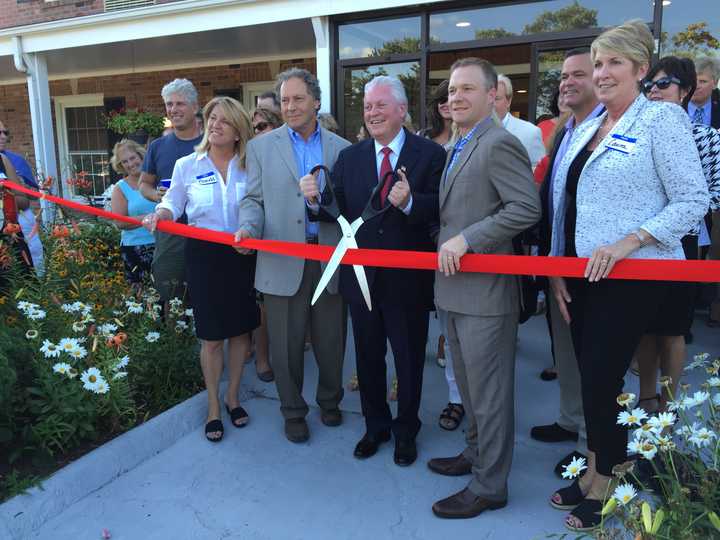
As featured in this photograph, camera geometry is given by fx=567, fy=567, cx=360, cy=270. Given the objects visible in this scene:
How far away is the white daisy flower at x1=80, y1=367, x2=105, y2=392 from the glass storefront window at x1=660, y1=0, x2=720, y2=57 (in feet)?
21.0

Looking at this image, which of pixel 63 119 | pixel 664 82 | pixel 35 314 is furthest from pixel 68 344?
pixel 63 119

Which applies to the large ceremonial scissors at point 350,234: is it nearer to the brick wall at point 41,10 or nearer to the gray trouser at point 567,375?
the gray trouser at point 567,375

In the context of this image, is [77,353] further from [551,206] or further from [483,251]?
[551,206]

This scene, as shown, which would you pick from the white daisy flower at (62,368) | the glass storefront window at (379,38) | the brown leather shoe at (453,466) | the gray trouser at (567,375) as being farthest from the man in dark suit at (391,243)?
the glass storefront window at (379,38)

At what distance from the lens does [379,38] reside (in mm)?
7816

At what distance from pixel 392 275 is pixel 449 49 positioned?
5235mm

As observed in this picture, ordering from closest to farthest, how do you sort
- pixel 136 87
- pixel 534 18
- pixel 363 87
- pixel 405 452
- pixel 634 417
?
pixel 634 417
pixel 405 452
pixel 534 18
pixel 363 87
pixel 136 87

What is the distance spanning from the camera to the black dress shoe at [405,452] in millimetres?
3184

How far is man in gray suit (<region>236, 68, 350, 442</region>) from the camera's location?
3.37m

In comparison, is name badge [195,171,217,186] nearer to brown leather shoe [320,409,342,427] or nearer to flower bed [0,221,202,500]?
flower bed [0,221,202,500]

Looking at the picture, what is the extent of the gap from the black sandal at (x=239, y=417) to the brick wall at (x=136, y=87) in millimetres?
8979

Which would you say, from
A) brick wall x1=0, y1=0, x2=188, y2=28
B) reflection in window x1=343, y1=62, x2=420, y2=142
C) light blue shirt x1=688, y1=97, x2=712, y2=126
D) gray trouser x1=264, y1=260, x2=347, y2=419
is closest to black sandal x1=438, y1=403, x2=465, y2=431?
gray trouser x1=264, y1=260, x2=347, y2=419

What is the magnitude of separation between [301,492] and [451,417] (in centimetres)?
115

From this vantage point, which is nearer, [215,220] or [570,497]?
[570,497]
